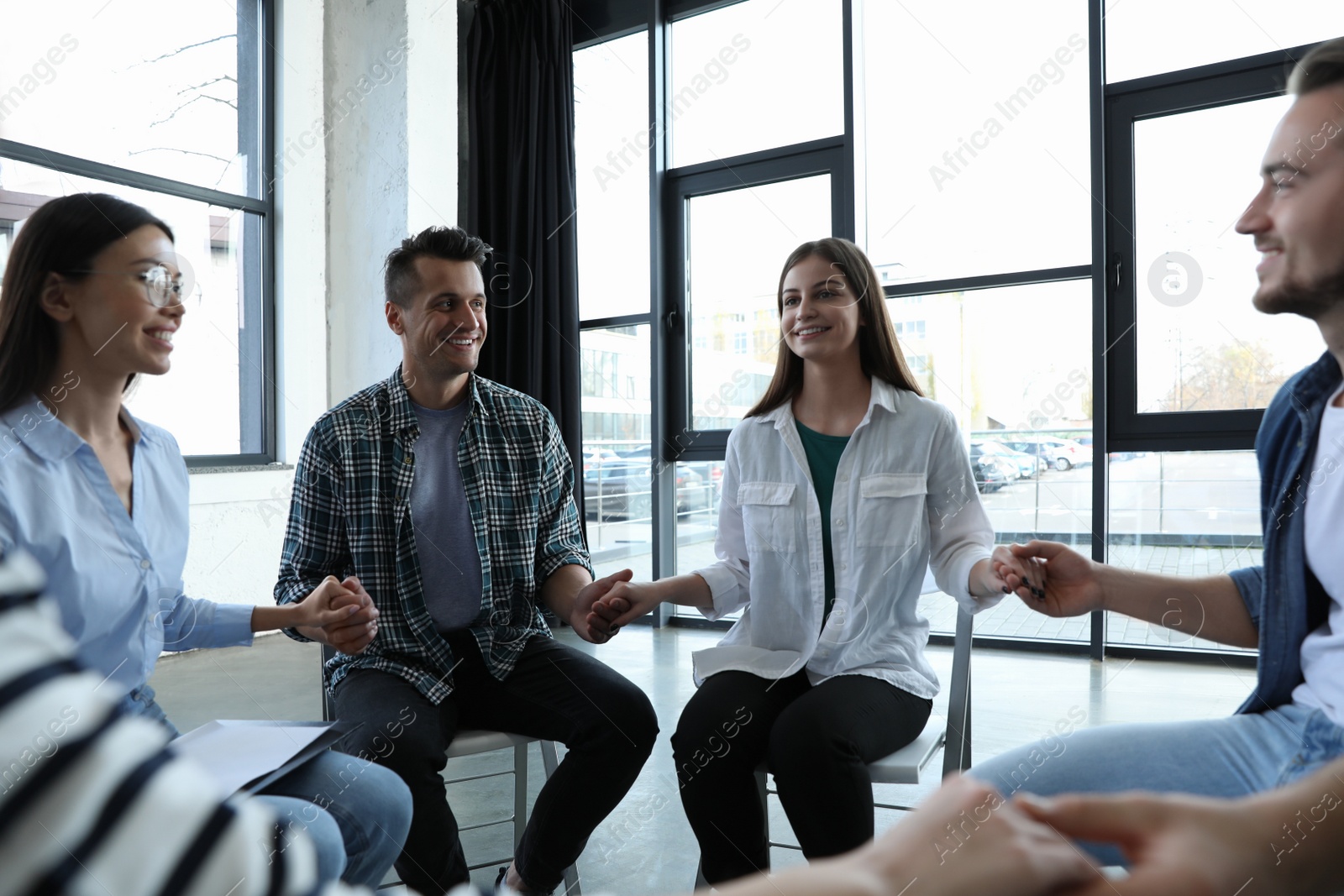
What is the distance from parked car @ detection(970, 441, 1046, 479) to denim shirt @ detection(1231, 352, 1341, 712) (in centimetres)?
288

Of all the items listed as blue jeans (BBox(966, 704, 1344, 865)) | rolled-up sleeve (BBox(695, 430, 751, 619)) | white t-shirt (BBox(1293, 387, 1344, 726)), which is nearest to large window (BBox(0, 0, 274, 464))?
rolled-up sleeve (BBox(695, 430, 751, 619))

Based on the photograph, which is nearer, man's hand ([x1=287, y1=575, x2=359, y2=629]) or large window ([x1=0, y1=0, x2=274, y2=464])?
man's hand ([x1=287, y1=575, x2=359, y2=629])

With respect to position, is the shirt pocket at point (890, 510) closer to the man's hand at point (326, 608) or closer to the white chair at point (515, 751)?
the white chair at point (515, 751)

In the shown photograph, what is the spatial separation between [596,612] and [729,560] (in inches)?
13.4

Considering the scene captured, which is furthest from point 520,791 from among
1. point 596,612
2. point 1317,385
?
point 1317,385

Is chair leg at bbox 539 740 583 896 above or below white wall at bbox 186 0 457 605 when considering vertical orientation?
below

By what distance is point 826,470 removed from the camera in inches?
76.5

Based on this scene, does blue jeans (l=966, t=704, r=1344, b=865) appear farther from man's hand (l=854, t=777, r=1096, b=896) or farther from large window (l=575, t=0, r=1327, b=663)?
large window (l=575, t=0, r=1327, b=663)

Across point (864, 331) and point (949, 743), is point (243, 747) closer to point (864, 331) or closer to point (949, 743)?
point (949, 743)

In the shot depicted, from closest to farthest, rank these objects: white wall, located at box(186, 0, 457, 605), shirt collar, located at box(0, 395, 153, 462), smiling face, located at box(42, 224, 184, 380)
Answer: shirt collar, located at box(0, 395, 153, 462) < smiling face, located at box(42, 224, 184, 380) < white wall, located at box(186, 0, 457, 605)

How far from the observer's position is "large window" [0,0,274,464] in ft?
12.8

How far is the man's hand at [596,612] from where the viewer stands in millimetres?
1822

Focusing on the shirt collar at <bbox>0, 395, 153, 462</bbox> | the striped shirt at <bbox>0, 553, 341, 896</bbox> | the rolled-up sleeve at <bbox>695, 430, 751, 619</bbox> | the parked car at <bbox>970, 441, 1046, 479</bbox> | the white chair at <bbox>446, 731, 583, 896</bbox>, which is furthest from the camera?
the parked car at <bbox>970, 441, 1046, 479</bbox>

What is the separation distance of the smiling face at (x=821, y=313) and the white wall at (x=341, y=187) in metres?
3.17
